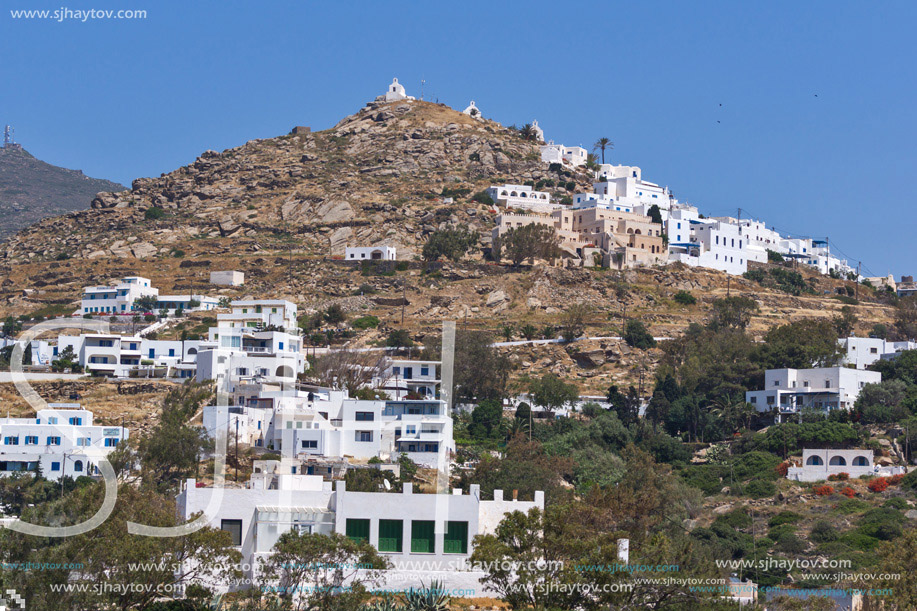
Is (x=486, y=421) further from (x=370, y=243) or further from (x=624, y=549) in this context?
(x=370, y=243)

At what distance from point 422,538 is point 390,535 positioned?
2.99 feet

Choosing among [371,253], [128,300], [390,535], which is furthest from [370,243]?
[390,535]

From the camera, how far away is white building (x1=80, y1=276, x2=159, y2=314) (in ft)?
271

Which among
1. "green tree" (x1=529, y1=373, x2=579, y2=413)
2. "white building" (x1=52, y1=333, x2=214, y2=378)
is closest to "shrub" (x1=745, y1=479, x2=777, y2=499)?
"green tree" (x1=529, y1=373, x2=579, y2=413)

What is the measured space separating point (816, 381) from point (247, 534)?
42513 mm

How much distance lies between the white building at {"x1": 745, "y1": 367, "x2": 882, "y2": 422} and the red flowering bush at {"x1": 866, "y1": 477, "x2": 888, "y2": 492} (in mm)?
10759

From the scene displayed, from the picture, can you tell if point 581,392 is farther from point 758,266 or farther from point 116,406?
point 758,266

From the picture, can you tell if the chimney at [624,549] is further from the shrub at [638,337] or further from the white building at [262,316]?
the shrub at [638,337]

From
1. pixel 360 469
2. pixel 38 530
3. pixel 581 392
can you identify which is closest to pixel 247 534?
pixel 38 530

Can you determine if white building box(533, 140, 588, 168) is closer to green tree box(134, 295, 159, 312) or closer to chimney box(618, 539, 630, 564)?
green tree box(134, 295, 159, 312)

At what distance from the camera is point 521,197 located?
10488 centimetres

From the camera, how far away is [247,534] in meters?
32.7

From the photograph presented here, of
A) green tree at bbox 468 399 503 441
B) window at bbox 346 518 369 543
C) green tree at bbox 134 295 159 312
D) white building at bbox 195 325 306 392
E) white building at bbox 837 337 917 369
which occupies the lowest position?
window at bbox 346 518 369 543

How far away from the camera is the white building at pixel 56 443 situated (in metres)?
52.2
